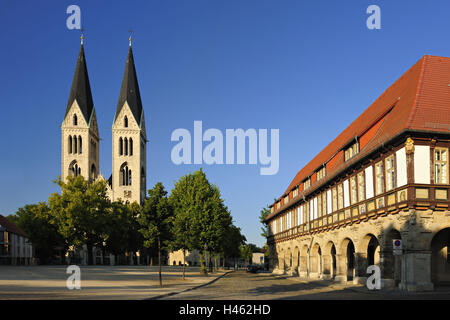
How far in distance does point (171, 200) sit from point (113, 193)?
52871mm

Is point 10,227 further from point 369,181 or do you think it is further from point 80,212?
point 369,181

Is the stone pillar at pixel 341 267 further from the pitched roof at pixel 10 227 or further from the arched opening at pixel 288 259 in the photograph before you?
the pitched roof at pixel 10 227

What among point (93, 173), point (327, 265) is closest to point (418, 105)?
point (327, 265)

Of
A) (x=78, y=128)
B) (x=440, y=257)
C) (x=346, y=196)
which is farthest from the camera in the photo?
(x=78, y=128)

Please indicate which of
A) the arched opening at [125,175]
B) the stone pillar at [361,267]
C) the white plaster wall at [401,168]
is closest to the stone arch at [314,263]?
the stone pillar at [361,267]

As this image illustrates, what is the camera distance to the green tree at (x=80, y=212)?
69500mm

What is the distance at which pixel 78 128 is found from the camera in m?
107

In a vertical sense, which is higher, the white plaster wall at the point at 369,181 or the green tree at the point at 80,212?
the white plaster wall at the point at 369,181

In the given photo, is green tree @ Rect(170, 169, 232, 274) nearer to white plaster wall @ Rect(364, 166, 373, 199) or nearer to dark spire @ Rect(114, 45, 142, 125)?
white plaster wall @ Rect(364, 166, 373, 199)

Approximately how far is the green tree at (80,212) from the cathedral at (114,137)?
31.9m

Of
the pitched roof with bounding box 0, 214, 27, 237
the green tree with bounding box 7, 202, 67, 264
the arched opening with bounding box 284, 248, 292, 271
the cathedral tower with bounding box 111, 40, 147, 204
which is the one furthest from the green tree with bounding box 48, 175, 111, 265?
the cathedral tower with bounding box 111, 40, 147, 204

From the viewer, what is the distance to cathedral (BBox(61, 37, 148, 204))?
349 feet

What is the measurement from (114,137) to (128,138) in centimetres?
308
